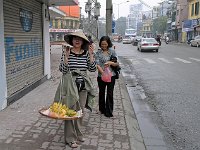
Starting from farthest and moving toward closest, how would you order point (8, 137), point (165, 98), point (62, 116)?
point (165, 98) < point (8, 137) < point (62, 116)

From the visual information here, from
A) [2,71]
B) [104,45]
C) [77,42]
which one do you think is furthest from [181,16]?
[77,42]

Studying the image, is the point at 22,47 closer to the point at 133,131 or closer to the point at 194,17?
the point at 133,131

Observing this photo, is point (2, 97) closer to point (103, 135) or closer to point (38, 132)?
point (38, 132)

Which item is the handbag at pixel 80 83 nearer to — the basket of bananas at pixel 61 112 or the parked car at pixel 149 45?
the basket of bananas at pixel 61 112

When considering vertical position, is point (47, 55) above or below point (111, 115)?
above

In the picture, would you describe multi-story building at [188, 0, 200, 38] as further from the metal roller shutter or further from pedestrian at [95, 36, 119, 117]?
pedestrian at [95, 36, 119, 117]

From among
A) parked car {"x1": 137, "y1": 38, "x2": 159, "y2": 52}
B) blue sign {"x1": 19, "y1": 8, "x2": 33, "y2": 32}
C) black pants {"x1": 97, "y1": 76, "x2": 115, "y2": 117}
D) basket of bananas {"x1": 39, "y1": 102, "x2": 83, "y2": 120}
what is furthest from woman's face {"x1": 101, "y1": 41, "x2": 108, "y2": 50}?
parked car {"x1": 137, "y1": 38, "x2": 159, "y2": 52}

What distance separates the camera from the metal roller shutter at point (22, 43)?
690 centimetres

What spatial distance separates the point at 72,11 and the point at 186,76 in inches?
2810

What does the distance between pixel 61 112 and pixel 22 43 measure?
424cm

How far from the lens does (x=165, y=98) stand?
28.0 ft

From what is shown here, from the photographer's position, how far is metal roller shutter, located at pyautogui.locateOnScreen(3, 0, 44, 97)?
6.90 meters

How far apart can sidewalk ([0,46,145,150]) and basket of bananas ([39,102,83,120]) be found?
0.61 m

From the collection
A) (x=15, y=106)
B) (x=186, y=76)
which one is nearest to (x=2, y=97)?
(x=15, y=106)
